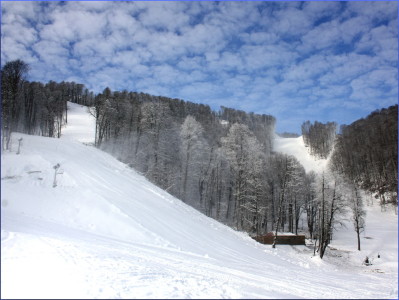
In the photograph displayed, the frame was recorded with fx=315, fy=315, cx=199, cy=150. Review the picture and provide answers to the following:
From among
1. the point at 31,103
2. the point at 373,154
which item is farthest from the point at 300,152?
the point at 31,103

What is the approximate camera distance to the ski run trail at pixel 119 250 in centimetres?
722

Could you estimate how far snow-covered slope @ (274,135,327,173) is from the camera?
96250mm

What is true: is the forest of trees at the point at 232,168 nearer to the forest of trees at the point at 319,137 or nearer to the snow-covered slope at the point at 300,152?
the snow-covered slope at the point at 300,152

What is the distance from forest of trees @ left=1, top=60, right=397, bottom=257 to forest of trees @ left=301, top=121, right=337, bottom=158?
20.4 m

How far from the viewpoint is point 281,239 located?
40.1 metres

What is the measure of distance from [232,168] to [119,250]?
100 feet

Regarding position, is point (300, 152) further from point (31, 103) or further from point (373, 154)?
point (31, 103)

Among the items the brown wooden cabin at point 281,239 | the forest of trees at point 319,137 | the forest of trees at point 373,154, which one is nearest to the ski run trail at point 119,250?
the brown wooden cabin at point 281,239

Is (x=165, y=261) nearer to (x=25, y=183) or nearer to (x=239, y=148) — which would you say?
(x=25, y=183)

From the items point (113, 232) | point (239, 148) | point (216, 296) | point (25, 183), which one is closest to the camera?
point (216, 296)

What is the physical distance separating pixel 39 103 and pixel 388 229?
223 ft

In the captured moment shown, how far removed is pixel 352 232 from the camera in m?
54.5

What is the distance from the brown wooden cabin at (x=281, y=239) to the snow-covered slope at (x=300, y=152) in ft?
170

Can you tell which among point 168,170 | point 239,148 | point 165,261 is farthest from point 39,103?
point 165,261
